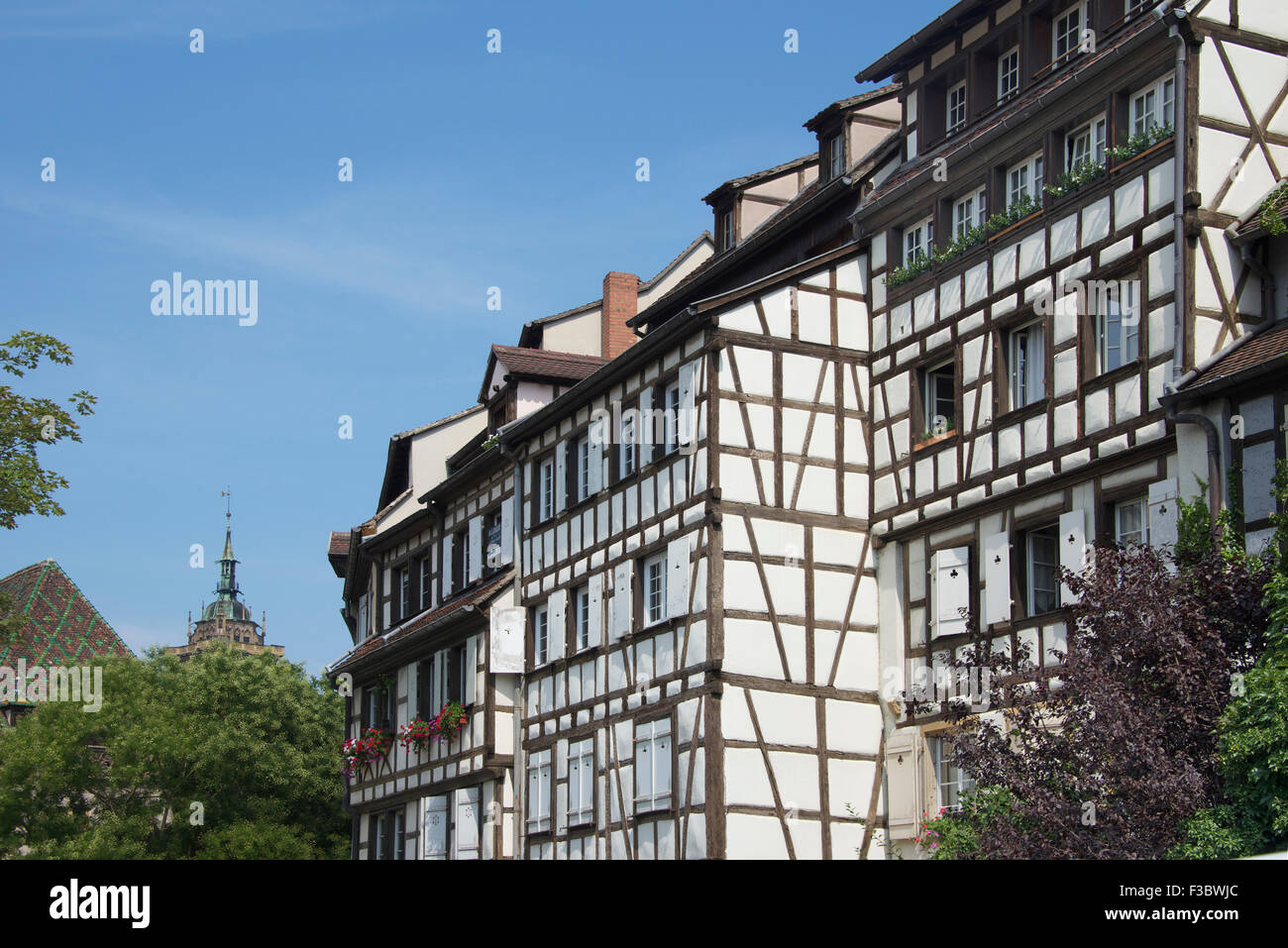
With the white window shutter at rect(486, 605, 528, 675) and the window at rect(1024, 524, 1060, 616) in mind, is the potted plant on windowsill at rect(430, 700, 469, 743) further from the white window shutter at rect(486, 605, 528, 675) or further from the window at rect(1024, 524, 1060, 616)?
the window at rect(1024, 524, 1060, 616)

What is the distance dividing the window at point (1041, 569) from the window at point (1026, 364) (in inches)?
68.8

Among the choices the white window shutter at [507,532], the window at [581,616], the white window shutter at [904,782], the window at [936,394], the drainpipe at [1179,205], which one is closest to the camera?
the drainpipe at [1179,205]

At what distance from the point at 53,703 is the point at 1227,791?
4316 cm

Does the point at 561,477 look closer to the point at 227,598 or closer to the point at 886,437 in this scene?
the point at 886,437

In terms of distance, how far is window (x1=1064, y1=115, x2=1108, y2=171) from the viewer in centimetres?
2189

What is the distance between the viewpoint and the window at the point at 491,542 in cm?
3209

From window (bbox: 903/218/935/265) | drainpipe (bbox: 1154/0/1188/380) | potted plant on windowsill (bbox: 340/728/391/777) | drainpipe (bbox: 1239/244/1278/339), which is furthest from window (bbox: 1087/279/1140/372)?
potted plant on windowsill (bbox: 340/728/391/777)

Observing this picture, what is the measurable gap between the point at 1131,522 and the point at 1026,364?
3107 mm

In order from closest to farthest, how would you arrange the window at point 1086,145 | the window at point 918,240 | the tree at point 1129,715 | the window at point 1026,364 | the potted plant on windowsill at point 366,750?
the tree at point 1129,715
the window at point 1086,145
the window at point 1026,364
the window at point 918,240
the potted plant on windowsill at point 366,750

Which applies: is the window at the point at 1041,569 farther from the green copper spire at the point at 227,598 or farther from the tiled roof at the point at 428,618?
the green copper spire at the point at 227,598

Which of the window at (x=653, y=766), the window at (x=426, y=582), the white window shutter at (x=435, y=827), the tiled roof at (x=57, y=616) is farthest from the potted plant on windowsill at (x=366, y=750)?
the tiled roof at (x=57, y=616)

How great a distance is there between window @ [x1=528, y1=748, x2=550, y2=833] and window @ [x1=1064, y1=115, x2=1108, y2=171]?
13.0 meters

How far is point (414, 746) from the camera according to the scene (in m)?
33.5
